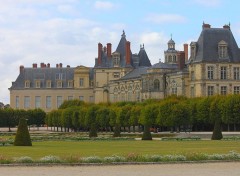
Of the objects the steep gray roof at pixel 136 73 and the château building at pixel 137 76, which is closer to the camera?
the château building at pixel 137 76

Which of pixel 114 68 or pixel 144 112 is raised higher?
pixel 114 68

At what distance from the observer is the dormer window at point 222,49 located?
74000mm

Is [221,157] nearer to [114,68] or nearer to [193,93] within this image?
[193,93]

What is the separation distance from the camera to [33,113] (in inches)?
3760

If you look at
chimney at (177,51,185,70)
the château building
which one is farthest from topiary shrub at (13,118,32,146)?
chimney at (177,51,185,70)

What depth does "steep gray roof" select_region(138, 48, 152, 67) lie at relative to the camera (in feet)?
327

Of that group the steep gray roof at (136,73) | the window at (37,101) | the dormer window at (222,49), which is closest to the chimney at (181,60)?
the steep gray roof at (136,73)

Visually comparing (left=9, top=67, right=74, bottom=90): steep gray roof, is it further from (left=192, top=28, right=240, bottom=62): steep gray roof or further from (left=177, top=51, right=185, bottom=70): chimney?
(left=192, top=28, right=240, bottom=62): steep gray roof

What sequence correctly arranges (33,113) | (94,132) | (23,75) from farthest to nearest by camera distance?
1. (23,75)
2. (33,113)
3. (94,132)

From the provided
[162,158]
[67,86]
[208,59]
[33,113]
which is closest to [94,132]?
[208,59]

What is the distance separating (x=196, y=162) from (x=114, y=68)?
7602 centimetres

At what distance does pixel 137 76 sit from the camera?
87812 mm

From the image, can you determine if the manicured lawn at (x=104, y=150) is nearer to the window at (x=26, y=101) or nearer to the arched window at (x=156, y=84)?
the arched window at (x=156, y=84)

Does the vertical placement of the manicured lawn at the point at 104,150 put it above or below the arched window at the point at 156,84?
below
